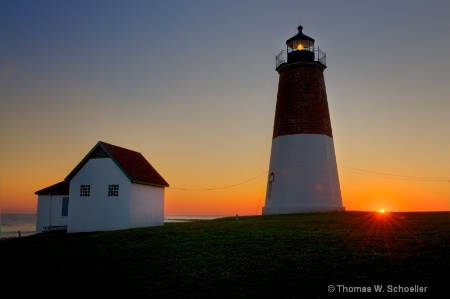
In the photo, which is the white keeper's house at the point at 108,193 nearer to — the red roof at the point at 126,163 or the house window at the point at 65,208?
the red roof at the point at 126,163

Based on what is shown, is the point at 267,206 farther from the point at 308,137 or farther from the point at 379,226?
the point at 379,226

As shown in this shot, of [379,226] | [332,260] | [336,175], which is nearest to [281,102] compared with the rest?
[336,175]

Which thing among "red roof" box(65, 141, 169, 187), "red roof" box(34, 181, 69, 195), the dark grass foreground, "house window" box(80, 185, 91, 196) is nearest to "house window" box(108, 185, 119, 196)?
"red roof" box(65, 141, 169, 187)

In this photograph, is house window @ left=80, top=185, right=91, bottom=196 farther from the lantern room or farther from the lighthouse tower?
the lantern room

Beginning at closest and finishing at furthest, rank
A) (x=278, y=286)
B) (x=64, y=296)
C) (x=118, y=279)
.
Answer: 1. (x=278, y=286)
2. (x=64, y=296)
3. (x=118, y=279)

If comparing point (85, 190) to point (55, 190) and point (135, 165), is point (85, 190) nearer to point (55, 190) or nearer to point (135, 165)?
point (135, 165)

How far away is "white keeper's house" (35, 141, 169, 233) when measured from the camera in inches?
1225

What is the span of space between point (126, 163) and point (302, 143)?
13.9m

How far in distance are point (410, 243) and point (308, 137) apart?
1626cm

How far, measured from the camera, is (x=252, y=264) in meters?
14.1

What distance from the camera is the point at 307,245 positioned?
1609 cm

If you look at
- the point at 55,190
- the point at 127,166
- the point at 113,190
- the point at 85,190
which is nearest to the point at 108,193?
the point at 113,190

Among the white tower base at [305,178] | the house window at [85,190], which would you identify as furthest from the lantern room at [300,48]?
the house window at [85,190]

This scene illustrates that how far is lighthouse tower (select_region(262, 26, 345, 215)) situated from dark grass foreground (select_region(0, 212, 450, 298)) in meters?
9.09
